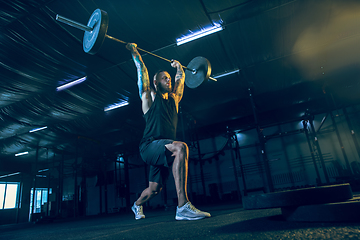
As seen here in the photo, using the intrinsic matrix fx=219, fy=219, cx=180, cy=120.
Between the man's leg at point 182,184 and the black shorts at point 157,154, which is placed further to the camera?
the black shorts at point 157,154

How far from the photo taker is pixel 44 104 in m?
5.92

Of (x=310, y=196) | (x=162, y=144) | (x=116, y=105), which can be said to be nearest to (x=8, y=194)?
(x=116, y=105)

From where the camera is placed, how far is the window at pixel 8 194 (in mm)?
12477

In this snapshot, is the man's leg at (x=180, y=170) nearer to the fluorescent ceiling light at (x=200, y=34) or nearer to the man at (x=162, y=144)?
the man at (x=162, y=144)

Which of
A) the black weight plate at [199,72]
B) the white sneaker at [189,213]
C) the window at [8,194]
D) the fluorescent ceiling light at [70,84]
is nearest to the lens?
the white sneaker at [189,213]

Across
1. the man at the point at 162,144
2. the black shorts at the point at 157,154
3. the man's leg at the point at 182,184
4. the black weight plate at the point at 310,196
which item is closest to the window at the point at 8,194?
the man at the point at 162,144

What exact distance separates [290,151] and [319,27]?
549cm

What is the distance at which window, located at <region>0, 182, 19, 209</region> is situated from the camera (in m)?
12.5

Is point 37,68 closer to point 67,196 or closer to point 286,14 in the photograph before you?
point 286,14

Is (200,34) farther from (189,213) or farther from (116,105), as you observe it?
(116,105)

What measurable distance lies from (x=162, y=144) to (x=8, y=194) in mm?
15227

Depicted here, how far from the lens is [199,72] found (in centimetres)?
319

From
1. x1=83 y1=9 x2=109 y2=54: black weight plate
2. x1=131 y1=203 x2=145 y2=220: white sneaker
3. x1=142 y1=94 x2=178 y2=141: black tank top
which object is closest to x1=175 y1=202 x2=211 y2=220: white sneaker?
x1=142 y1=94 x2=178 y2=141: black tank top

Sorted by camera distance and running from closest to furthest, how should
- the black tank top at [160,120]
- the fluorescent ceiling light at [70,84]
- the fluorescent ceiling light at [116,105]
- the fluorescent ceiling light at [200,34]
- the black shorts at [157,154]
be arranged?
the black shorts at [157,154] < the black tank top at [160,120] < the fluorescent ceiling light at [200,34] < the fluorescent ceiling light at [70,84] < the fluorescent ceiling light at [116,105]
